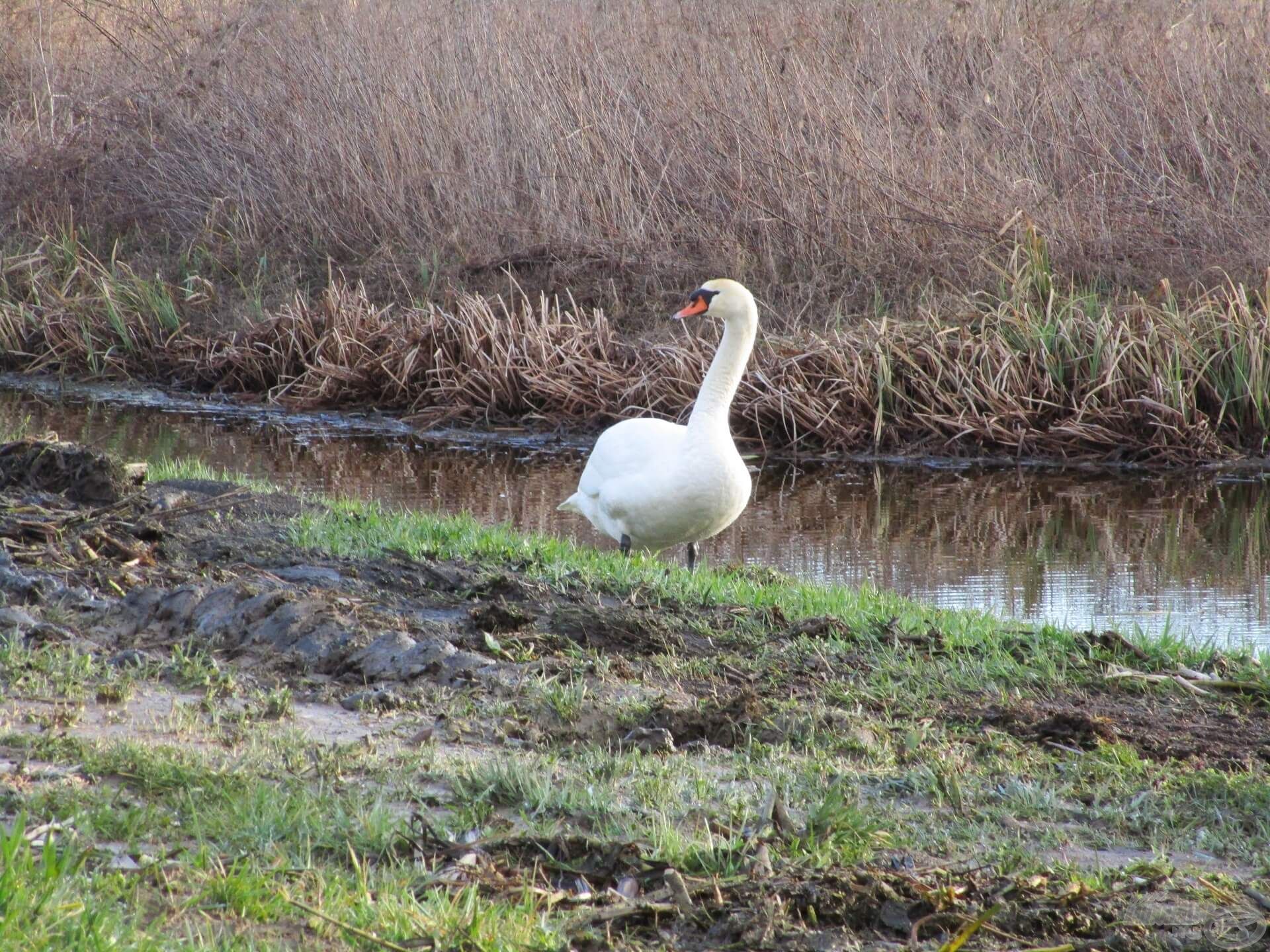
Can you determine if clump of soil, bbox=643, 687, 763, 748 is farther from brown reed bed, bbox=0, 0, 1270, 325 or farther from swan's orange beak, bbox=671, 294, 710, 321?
brown reed bed, bbox=0, 0, 1270, 325

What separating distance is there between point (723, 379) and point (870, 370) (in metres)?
4.20

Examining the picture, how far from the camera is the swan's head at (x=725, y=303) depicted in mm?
7121

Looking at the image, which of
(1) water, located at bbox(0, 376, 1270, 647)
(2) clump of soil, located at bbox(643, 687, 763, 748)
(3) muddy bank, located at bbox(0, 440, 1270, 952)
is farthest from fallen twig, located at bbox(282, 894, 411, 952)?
(1) water, located at bbox(0, 376, 1270, 647)

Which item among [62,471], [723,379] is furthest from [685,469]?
[62,471]

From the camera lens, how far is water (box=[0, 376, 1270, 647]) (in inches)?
278

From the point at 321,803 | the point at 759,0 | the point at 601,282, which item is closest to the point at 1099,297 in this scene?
the point at 601,282

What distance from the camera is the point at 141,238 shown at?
15828 millimetres

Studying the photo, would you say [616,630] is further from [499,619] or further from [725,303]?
[725,303]

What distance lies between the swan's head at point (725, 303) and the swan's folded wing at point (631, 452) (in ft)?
1.83

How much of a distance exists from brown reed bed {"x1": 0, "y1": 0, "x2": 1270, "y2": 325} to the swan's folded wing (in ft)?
17.6

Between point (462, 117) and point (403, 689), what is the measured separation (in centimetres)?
1078

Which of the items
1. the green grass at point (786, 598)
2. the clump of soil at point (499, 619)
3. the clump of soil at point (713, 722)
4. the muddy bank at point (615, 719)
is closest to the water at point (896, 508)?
the green grass at point (786, 598)

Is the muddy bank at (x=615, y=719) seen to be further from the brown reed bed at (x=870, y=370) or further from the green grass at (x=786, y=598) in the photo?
the brown reed bed at (x=870, y=370)

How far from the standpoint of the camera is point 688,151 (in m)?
13.3
